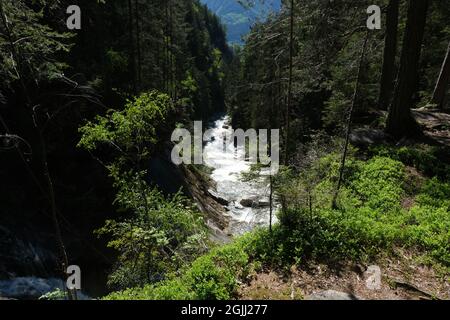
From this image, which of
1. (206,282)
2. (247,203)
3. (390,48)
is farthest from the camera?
(247,203)

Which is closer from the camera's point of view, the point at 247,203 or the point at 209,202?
the point at 209,202

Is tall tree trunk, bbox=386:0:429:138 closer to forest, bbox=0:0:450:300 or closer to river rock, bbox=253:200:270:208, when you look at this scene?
forest, bbox=0:0:450:300

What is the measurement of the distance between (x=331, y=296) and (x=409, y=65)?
30.8 feet

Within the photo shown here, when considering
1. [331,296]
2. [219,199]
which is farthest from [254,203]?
[331,296]

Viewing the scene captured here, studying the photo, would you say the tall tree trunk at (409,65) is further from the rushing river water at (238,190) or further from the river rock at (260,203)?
the river rock at (260,203)

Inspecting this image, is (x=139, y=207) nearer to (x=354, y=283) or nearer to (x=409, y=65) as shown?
(x=354, y=283)

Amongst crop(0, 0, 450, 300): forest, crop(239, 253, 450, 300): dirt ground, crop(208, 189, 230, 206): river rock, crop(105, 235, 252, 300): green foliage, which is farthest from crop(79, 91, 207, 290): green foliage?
crop(208, 189, 230, 206): river rock

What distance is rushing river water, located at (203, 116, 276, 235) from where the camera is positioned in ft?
60.3

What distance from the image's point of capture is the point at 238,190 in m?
28.5

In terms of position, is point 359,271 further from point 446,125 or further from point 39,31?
point 446,125

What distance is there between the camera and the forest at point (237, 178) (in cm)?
718

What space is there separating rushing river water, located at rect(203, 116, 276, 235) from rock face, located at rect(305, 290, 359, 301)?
10.4ft
